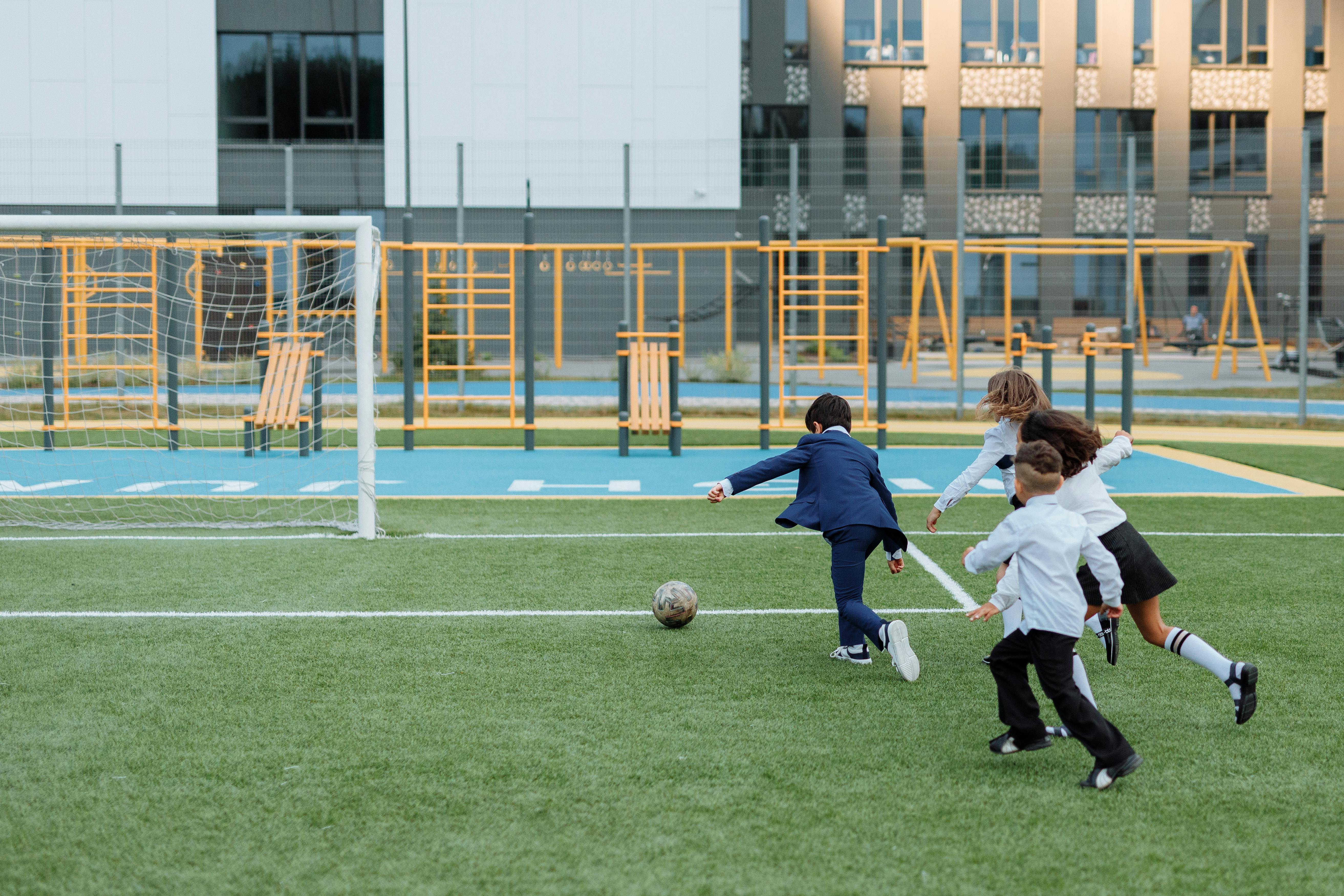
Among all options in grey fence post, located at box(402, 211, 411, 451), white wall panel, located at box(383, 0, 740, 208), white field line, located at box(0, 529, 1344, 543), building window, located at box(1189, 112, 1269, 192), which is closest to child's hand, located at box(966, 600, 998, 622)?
white field line, located at box(0, 529, 1344, 543)

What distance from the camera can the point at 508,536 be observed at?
8.98 m

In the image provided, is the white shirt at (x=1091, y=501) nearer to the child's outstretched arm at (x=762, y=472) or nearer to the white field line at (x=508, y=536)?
the child's outstretched arm at (x=762, y=472)

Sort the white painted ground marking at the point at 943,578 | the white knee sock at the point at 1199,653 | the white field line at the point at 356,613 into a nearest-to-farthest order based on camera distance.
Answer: the white knee sock at the point at 1199,653 < the white field line at the point at 356,613 < the white painted ground marking at the point at 943,578

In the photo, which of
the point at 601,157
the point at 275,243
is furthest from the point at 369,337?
the point at 601,157

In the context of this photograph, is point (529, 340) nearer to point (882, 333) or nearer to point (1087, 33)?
point (882, 333)

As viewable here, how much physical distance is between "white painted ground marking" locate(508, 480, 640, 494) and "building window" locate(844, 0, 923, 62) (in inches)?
1022

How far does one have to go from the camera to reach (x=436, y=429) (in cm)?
1697

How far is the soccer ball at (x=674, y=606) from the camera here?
6.11m

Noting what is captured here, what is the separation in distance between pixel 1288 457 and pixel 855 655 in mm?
10230

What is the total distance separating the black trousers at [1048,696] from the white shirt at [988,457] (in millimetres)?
1258

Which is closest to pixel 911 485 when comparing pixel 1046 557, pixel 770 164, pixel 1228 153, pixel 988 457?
pixel 988 457

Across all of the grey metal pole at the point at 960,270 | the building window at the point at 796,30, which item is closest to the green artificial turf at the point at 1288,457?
the grey metal pole at the point at 960,270

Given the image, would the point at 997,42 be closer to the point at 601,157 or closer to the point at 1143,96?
the point at 1143,96

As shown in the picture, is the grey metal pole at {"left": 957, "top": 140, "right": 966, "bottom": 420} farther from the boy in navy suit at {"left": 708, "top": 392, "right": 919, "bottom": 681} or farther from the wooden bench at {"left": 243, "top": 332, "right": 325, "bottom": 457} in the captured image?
the boy in navy suit at {"left": 708, "top": 392, "right": 919, "bottom": 681}
